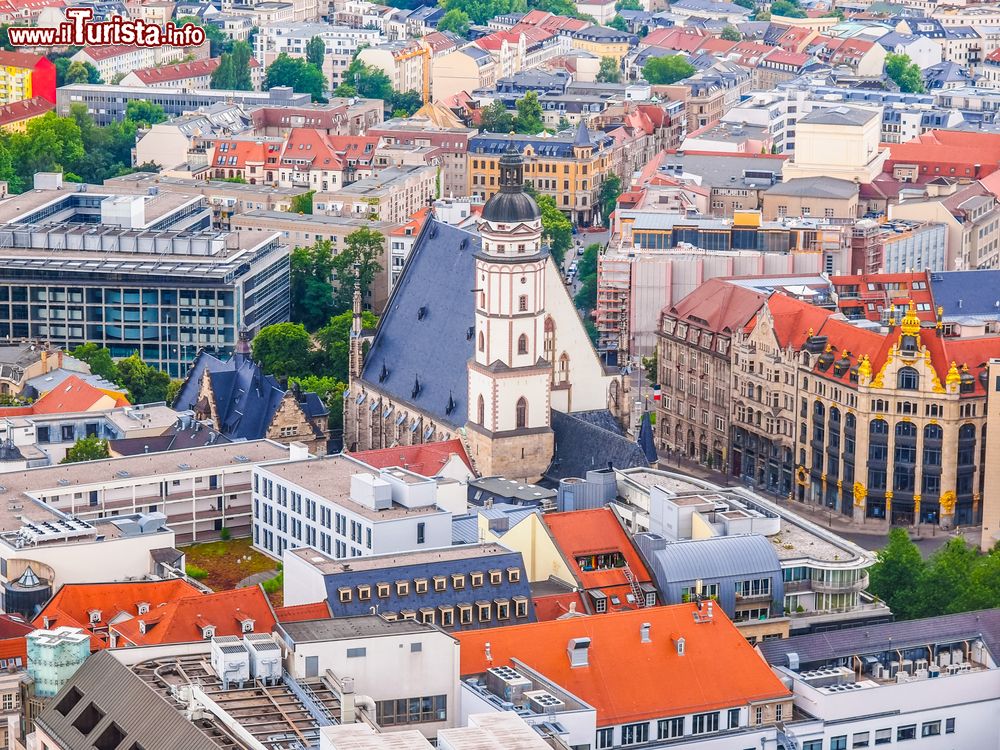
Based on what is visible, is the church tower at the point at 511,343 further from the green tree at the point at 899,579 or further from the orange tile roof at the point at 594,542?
the green tree at the point at 899,579

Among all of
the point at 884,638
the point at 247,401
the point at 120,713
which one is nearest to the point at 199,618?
the point at 120,713

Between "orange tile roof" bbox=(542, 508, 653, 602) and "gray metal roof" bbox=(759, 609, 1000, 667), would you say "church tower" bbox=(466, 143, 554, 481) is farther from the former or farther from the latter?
"gray metal roof" bbox=(759, 609, 1000, 667)

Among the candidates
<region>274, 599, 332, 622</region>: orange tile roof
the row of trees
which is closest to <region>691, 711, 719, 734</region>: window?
<region>274, 599, 332, 622</region>: orange tile roof

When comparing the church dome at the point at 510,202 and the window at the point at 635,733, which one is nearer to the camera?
the window at the point at 635,733

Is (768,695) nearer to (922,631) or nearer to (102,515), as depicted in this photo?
(922,631)

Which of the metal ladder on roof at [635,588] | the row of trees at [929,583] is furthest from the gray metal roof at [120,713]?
the row of trees at [929,583]

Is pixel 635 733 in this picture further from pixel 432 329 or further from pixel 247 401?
pixel 247 401

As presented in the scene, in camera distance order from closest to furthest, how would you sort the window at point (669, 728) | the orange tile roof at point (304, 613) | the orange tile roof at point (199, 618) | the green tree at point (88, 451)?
the window at point (669, 728) → the orange tile roof at point (199, 618) → the orange tile roof at point (304, 613) → the green tree at point (88, 451)
